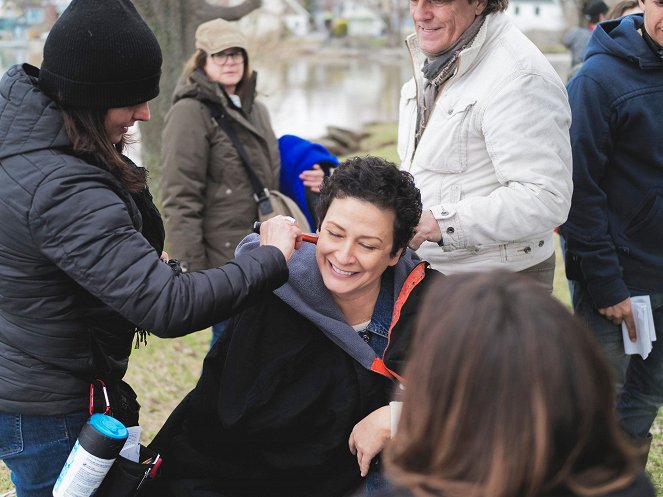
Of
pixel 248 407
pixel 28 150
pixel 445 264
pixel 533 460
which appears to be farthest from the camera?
pixel 445 264

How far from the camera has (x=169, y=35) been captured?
22.0ft

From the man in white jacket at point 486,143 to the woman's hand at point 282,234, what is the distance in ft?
1.50

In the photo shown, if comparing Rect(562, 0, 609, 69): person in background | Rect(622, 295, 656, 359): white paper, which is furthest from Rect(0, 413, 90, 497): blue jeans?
Rect(562, 0, 609, 69): person in background

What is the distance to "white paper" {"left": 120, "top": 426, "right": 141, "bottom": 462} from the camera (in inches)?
91.0

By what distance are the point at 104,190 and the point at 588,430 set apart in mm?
1267

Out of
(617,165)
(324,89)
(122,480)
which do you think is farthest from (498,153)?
(324,89)

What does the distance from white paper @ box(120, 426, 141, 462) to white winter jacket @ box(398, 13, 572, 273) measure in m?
1.17

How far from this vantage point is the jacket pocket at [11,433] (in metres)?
2.14

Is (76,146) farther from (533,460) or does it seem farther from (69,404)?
(533,460)

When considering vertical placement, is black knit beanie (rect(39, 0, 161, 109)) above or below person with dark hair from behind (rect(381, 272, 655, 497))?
above

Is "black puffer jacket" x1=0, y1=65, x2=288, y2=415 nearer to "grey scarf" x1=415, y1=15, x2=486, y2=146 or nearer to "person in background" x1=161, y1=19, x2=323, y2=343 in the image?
"grey scarf" x1=415, y1=15, x2=486, y2=146

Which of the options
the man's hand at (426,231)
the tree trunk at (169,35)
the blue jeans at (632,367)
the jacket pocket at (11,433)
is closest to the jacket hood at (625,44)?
the blue jeans at (632,367)

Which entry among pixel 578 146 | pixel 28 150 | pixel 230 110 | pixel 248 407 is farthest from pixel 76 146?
pixel 230 110

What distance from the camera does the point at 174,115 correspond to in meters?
4.02
